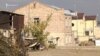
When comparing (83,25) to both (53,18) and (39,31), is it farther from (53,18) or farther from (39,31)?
(39,31)

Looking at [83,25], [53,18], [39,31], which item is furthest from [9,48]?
[83,25]

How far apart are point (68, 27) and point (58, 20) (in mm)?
3200

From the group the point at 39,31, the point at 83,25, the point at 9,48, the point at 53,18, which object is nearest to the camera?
the point at 9,48

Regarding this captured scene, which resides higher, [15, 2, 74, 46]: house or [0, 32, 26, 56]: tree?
[15, 2, 74, 46]: house

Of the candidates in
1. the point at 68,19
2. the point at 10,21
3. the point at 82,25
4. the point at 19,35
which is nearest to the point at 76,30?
the point at 82,25

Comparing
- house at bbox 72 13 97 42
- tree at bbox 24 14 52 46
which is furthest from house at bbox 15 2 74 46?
tree at bbox 24 14 52 46

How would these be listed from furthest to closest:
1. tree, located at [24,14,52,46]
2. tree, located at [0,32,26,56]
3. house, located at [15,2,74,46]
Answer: house, located at [15,2,74,46]
tree, located at [24,14,52,46]
tree, located at [0,32,26,56]

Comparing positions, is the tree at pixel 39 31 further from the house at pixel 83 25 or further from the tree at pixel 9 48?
the house at pixel 83 25

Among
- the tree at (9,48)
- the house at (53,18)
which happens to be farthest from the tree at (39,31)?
the house at (53,18)

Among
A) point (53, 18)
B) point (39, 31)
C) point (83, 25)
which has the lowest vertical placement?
point (39, 31)

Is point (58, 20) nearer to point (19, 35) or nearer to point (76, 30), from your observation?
point (76, 30)

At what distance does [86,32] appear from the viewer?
94.6 meters

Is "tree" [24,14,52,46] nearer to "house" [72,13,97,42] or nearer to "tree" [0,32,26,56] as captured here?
"tree" [0,32,26,56]

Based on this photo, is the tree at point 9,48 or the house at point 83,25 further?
the house at point 83,25
